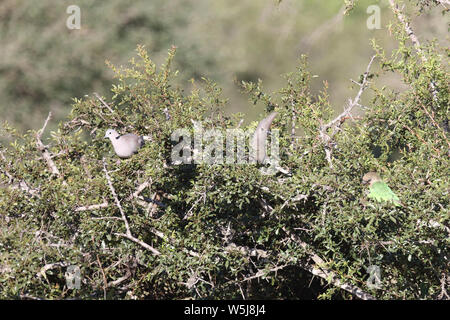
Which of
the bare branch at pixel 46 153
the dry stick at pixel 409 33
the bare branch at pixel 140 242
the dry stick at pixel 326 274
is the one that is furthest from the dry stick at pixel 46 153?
the dry stick at pixel 409 33

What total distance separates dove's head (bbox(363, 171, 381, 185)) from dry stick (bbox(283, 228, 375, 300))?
0.39 m

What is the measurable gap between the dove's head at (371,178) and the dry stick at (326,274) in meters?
0.39

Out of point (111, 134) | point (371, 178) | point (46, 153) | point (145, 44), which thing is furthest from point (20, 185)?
point (145, 44)

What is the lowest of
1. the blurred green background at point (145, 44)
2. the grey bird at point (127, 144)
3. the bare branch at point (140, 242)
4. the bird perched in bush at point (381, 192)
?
the bare branch at point (140, 242)

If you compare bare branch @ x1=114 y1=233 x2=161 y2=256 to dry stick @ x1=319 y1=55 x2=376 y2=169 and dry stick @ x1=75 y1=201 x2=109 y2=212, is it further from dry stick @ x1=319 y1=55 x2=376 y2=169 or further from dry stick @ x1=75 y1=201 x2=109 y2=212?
dry stick @ x1=319 y1=55 x2=376 y2=169

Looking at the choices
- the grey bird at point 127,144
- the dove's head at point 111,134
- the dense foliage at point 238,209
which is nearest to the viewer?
the dense foliage at point 238,209

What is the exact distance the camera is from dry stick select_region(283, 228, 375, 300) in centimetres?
221

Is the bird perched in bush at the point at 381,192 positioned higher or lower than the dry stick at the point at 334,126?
lower

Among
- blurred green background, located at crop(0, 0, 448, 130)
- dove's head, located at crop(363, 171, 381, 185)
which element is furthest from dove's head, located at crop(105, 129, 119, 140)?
blurred green background, located at crop(0, 0, 448, 130)

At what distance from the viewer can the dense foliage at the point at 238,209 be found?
85.0 inches

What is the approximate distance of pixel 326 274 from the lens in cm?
228

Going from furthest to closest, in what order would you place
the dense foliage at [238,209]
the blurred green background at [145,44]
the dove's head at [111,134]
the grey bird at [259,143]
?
the blurred green background at [145,44]
the dove's head at [111,134]
the grey bird at [259,143]
the dense foliage at [238,209]

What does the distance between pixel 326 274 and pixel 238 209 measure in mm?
455

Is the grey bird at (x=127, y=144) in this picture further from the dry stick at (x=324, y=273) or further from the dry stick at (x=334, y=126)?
the dry stick at (x=334, y=126)
